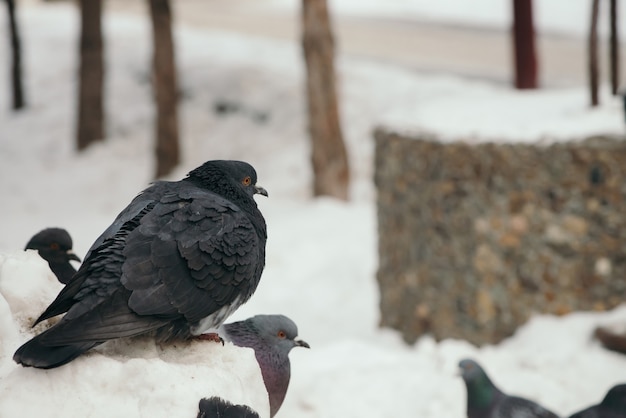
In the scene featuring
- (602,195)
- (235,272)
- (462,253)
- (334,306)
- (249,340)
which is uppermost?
(235,272)

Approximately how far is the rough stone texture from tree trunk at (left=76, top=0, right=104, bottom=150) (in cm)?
750

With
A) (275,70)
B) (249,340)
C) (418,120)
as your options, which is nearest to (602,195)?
(418,120)

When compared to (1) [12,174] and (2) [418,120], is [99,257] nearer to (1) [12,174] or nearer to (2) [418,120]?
(2) [418,120]

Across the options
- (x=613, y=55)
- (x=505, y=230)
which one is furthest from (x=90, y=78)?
(x=505, y=230)

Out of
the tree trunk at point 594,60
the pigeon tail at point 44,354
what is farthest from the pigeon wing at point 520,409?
the tree trunk at point 594,60

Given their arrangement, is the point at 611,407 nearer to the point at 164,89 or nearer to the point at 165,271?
the point at 165,271

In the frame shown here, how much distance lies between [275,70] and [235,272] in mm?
13099

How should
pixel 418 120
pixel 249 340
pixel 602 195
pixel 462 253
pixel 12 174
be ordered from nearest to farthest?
pixel 249 340 → pixel 602 195 → pixel 462 253 → pixel 418 120 → pixel 12 174

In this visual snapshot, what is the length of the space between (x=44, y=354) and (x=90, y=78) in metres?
12.6

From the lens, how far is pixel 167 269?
9.55 ft

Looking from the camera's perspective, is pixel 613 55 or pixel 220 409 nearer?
pixel 220 409

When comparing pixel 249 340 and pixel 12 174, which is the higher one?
pixel 249 340

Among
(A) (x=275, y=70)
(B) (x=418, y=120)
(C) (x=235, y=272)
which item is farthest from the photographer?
(A) (x=275, y=70)

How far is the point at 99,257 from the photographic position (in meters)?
2.82
